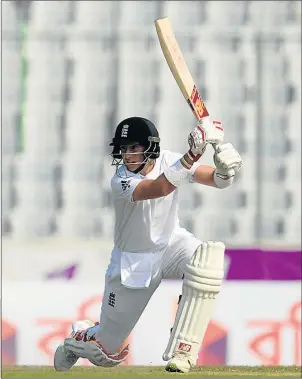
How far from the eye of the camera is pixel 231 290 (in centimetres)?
707

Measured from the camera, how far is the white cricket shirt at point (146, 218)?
174 inches

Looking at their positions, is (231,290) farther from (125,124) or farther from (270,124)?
(125,124)

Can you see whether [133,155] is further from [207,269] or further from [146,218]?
[207,269]

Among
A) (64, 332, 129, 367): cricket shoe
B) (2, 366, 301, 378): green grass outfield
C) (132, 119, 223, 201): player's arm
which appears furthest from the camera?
(64, 332, 129, 367): cricket shoe

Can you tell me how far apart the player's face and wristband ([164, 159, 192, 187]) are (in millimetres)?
229

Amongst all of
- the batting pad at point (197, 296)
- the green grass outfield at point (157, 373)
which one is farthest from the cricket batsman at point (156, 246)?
the green grass outfield at point (157, 373)

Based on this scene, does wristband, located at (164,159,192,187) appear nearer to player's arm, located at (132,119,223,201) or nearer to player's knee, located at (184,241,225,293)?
player's arm, located at (132,119,223,201)

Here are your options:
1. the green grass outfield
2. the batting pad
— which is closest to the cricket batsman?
the batting pad

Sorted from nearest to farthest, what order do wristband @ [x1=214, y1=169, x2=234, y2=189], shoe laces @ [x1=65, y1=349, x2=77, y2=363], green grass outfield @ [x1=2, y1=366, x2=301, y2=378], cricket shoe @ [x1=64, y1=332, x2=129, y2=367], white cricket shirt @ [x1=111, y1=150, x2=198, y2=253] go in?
green grass outfield @ [x1=2, y1=366, x2=301, y2=378] < wristband @ [x1=214, y1=169, x2=234, y2=189] < white cricket shirt @ [x1=111, y1=150, x2=198, y2=253] < cricket shoe @ [x1=64, y1=332, x2=129, y2=367] < shoe laces @ [x1=65, y1=349, x2=77, y2=363]

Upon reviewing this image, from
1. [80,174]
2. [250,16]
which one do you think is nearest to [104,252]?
[80,174]

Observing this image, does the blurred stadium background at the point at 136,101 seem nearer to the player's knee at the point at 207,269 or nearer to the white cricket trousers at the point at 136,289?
the white cricket trousers at the point at 136,289

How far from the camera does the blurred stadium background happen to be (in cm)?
815

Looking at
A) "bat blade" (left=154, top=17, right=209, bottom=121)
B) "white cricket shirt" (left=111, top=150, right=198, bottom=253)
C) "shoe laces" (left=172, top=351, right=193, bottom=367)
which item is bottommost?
"shoe laces" (left=172, top=351, right=193, bottom=367)

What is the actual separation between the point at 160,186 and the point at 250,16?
14.3 ft
